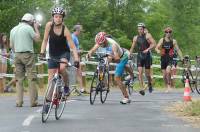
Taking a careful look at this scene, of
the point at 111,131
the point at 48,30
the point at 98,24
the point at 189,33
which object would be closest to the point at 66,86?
the point at 48,30

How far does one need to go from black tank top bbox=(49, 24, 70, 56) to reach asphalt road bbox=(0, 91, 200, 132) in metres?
1.19

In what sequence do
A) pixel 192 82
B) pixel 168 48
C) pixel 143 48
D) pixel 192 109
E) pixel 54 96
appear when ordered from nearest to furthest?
pixel 54 96
pixel 192 109
pixel 143 48
pixel 168 48
pixel 192 82

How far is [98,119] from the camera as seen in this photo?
12797 millimetres

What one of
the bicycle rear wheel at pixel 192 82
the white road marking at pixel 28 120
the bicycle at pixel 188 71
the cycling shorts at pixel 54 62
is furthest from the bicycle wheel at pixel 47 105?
the bicycle rear wheel at pixel 192 82

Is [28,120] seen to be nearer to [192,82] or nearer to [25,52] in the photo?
[25,52]

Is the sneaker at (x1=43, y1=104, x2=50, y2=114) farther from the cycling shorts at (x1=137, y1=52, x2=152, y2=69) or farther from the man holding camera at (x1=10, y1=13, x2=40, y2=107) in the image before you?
the cycling shorts at (x1=137, y1=52, x2=152, y2=69)

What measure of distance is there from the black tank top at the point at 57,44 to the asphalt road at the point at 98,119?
1.19 m

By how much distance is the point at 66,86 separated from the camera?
500 inches

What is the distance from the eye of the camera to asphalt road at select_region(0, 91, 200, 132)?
11383 mm

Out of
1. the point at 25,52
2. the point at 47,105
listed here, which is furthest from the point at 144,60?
the point at 47,105

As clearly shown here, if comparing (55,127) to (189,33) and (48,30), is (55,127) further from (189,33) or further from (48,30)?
(189,33)

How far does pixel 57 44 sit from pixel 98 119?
1521mm

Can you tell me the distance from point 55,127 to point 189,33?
49.6m

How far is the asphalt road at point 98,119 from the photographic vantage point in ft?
37.3
